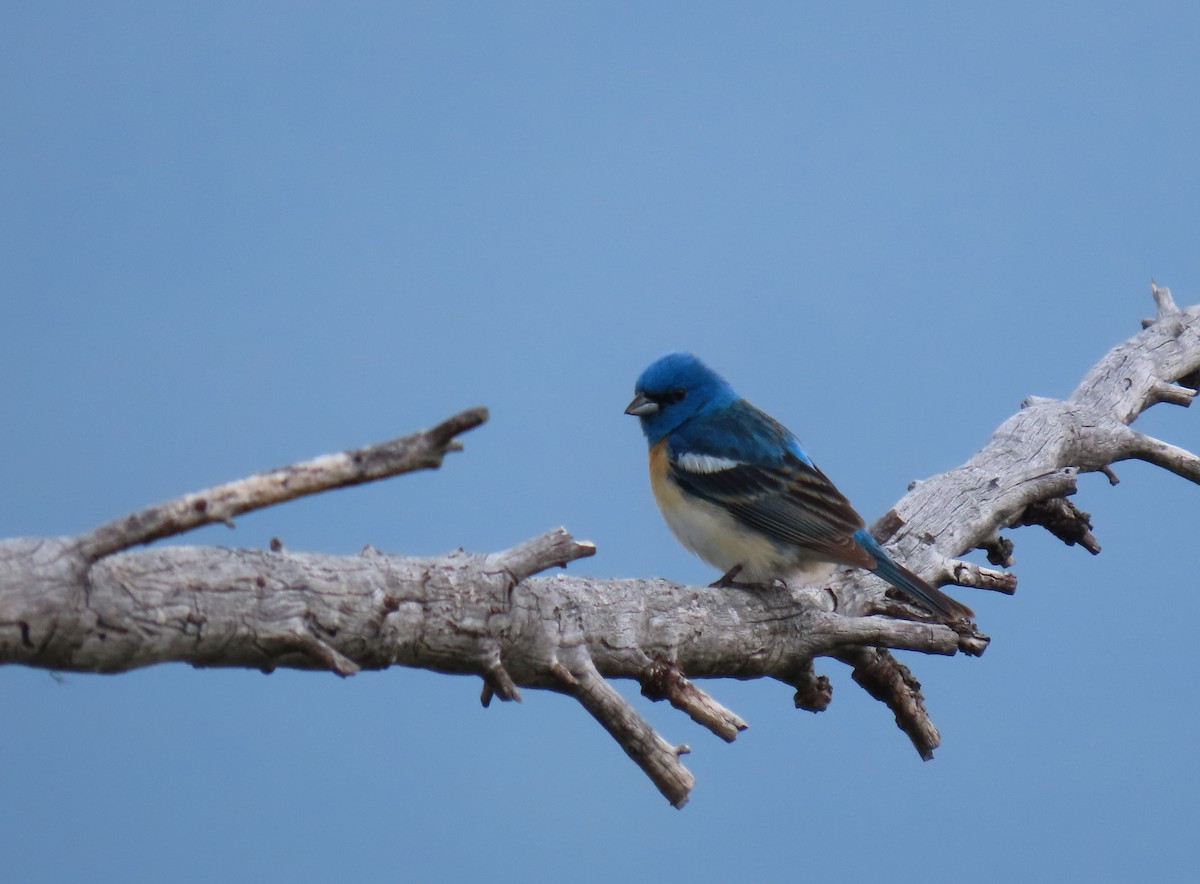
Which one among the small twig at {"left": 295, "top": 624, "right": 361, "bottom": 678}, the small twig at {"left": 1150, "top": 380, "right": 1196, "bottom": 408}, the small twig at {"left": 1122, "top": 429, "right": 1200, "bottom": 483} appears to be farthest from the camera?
the small twig at {"left": 1150, "top": 380, "right": 1196, "bottom": 408}

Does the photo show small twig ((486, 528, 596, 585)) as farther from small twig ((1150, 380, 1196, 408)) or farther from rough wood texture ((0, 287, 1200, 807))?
small twig ((1150, 380, 1196, 408))

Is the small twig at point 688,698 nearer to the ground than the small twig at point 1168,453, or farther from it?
nearer to the ground

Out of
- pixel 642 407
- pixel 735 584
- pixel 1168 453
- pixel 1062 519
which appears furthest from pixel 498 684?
pixel 1168 453

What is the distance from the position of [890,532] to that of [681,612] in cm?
117

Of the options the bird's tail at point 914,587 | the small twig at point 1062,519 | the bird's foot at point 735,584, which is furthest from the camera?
the small twig at point 1062,519

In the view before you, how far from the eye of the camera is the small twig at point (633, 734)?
3.29 meters

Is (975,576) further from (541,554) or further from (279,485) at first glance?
(279,485)

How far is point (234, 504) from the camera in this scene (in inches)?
109

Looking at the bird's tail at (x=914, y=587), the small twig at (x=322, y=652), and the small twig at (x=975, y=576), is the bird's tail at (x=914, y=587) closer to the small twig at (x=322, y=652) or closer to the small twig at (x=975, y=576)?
the small twig at (x=975, y=576)

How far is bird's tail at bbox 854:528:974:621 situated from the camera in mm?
4125

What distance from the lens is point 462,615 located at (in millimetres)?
3361

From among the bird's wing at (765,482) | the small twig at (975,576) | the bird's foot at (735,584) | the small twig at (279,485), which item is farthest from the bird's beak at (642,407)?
the small twig at (279,485)

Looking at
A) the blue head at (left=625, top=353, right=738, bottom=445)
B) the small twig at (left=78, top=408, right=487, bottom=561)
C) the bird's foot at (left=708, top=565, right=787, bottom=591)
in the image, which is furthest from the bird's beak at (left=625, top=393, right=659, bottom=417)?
the small twig at (left=78, top=408, right=487, bottom=561)

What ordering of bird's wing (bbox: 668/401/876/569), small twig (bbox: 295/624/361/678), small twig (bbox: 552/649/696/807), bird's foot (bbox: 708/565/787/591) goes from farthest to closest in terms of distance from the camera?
bird's wing (bbox: 668/401/876/569), bird's foot (bbox: 708/565/787/591), small twig (bbox: 552/649/696/807), small twig (bbox: 295/624/361/678)
